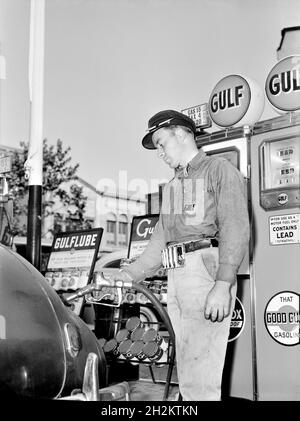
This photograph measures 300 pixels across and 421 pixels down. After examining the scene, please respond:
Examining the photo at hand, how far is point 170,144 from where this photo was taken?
247 cm

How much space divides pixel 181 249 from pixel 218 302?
0.34m

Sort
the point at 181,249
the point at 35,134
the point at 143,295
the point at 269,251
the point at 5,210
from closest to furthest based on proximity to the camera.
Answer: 1. the point at 181,249
2. the point at 269,251
3. the point at 143,295
4. the point at 35,134
5. the point at 5,210

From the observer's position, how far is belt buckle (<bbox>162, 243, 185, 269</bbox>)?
2318 mm

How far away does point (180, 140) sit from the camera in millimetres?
2473

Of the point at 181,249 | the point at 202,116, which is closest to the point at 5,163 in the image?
the point at 202,116

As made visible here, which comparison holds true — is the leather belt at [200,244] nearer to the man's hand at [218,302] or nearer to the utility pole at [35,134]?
the man's hand at [218,302]

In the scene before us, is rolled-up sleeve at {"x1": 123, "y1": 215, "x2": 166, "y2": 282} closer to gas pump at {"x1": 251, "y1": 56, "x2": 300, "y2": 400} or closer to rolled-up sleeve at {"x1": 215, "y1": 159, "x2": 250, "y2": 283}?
rolled-up sleeve at {"x1": 215, "y1": 159, "x2": 250, "y2": 283}

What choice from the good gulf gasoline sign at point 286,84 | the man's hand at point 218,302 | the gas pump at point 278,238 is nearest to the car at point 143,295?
the gas pump at point 278,238

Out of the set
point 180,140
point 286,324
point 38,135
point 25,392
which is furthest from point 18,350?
point 38,135

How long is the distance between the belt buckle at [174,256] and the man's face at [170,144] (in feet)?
1.33

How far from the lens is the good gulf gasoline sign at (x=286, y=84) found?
116 inches

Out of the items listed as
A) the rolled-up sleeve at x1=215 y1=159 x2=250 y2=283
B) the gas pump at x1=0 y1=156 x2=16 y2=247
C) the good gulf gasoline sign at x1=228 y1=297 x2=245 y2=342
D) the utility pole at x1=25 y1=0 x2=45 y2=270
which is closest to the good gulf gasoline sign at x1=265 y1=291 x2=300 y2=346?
the good gulf gasoline sign at x1=228 y1=297 x2=245 y2=342

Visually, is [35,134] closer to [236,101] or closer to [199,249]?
[236,101]

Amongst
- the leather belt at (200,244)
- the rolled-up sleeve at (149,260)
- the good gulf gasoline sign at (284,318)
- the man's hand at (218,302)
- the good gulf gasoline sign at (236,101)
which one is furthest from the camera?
the good gulf gasoline sign at (236,101)
